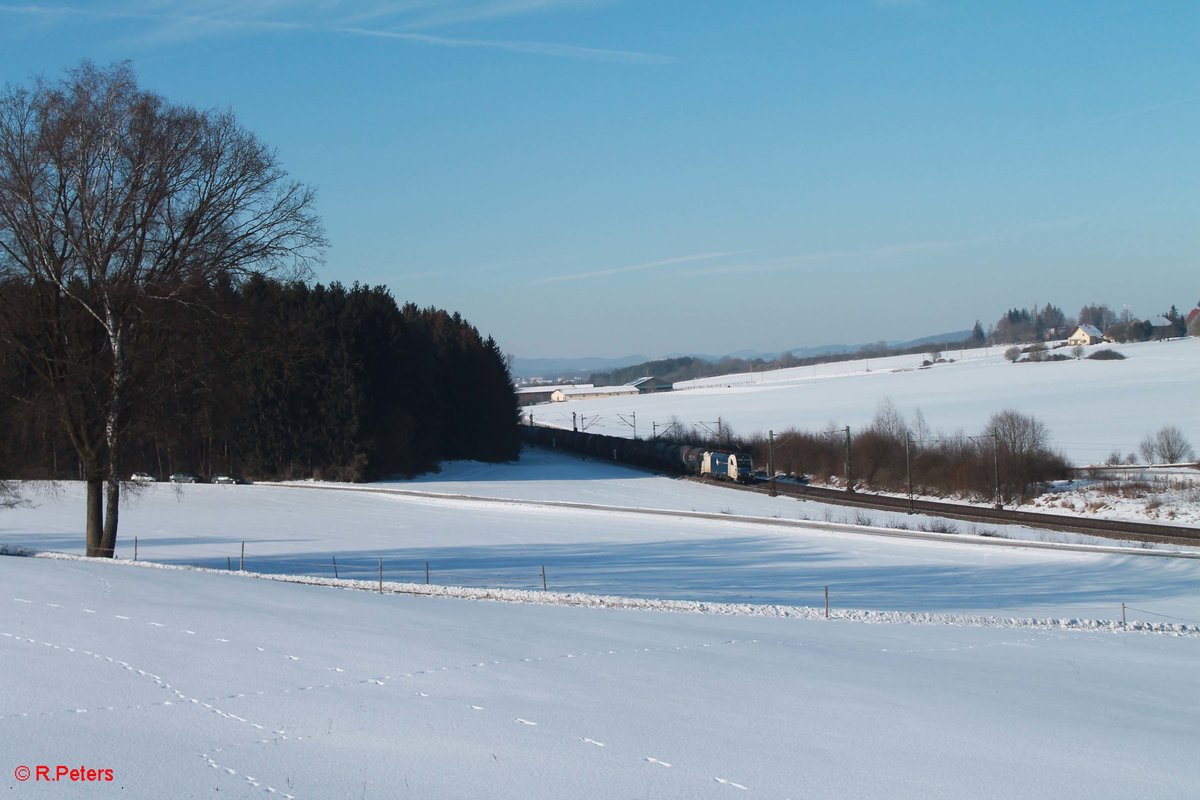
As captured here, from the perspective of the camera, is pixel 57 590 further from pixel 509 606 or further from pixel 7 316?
pixel 7 316

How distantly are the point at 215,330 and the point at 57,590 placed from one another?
10617mm

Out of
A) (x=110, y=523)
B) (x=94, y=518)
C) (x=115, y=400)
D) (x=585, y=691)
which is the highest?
(x=115, y=400)

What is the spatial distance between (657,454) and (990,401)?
127 ft

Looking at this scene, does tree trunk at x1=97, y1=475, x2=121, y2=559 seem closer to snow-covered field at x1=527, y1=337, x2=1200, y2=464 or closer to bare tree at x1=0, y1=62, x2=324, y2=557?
bare tree at x1=0, y1=62, x2=324, y2=557

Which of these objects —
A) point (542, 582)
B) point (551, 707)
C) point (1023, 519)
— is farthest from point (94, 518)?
point (1023, 519)

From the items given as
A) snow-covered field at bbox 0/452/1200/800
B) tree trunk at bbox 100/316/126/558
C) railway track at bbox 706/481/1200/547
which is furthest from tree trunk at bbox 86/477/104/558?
railway track at bbox 706/481/1200/547

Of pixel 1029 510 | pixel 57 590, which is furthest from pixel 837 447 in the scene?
pixel 57 590

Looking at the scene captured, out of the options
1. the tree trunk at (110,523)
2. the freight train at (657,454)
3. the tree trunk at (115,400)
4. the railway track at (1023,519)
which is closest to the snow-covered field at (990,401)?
the freight train at (657,454)

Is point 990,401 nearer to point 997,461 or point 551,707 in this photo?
point 997,461

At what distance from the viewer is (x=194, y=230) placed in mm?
23766

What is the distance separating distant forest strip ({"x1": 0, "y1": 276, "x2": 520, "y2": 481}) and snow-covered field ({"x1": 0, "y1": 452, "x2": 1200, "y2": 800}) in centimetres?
564

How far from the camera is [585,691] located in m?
9.78

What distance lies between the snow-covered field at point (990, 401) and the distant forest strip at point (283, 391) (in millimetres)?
30510

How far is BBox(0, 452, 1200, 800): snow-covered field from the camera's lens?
23.5 feet
